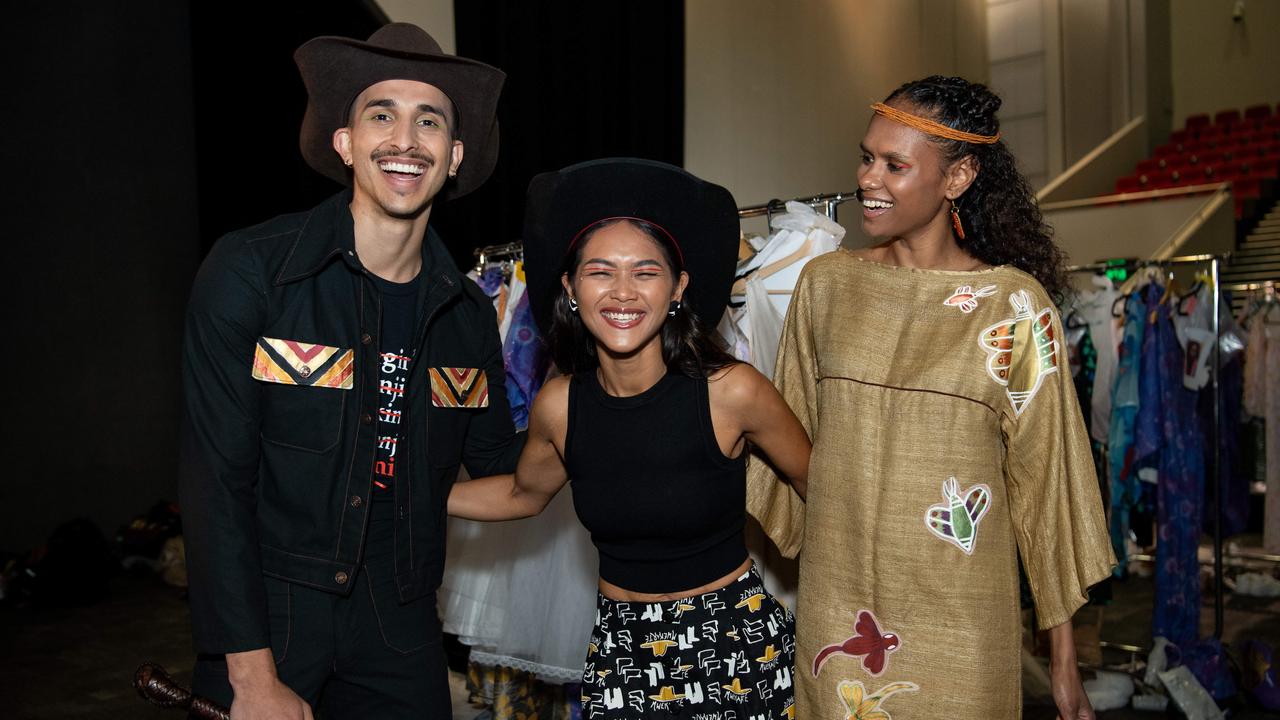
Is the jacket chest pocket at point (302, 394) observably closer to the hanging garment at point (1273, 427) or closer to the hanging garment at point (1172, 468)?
the hanging garment at point (1172, 468)

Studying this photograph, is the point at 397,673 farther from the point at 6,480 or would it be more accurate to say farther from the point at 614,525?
the point at 6,480

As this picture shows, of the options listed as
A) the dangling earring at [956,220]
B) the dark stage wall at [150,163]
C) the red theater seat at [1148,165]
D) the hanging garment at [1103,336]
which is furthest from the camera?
the red theater seat at [1148,165]

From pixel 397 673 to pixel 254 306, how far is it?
71 cm

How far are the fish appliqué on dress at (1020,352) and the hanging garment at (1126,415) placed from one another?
268cm

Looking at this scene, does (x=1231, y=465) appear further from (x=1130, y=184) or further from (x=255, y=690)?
(x=1130, y=184)

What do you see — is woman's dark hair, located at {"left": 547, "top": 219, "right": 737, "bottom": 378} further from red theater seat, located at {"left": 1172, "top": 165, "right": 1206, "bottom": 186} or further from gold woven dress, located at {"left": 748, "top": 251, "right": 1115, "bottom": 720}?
red theater seat, located at {"left": 1172, "top": 165, "right": 1206, "bottom": 186}

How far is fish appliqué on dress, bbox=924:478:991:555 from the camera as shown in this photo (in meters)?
1.71

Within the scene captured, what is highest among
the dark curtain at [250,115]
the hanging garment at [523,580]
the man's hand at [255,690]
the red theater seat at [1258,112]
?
the red theater seat at [1258,112]

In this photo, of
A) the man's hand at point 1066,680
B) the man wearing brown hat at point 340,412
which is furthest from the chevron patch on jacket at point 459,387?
the man's hand at point 1066,680

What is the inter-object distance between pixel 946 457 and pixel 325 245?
3.92 ft

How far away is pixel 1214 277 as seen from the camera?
3.82 m

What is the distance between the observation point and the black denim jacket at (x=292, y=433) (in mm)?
1523

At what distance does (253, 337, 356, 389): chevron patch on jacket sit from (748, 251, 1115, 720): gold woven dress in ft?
3.07

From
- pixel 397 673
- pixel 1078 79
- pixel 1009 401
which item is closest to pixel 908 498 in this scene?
pixel 1009 401
